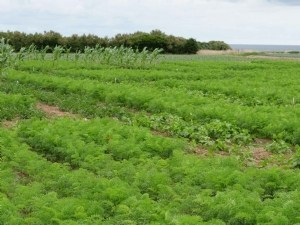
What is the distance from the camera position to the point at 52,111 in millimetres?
16141

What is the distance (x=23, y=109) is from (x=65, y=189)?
710cm

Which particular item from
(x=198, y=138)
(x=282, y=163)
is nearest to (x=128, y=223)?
(x=282, y=163)

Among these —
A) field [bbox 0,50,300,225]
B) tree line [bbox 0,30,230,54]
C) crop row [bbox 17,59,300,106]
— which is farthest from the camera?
tree line [bbox 0,30,230,54]

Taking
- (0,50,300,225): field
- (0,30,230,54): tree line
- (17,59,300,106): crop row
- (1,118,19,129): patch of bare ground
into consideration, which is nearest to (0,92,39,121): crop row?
(0,50,300,225): field

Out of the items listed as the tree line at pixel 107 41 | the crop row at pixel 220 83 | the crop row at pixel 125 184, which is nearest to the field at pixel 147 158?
the crop row at pixel 125 184

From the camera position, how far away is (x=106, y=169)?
922 cm

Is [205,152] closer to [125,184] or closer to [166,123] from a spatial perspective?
[166,123]

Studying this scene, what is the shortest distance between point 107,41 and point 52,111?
39243 mm

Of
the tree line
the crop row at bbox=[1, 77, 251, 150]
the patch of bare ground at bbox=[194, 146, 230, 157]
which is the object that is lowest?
the patch of bare ground at bbox=[194, 146, 230, 157]

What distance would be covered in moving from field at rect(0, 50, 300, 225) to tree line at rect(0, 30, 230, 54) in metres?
33.4

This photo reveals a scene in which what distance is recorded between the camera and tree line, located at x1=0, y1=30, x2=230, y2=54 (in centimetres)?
5231

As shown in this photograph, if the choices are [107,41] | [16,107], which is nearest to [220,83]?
[16,107]

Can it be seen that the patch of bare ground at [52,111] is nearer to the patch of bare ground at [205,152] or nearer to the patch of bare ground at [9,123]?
the patch of bare ground at [9,123]

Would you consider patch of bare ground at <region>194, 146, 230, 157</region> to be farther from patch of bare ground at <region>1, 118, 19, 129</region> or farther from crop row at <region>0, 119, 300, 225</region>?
patch of bare ground at <region>1, 118, 19, 129</region>
